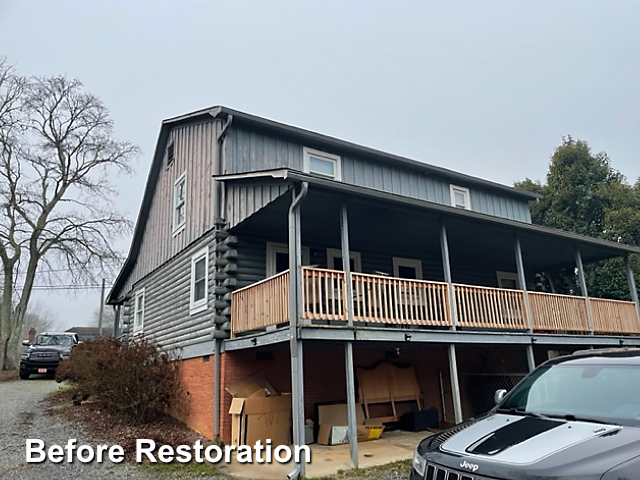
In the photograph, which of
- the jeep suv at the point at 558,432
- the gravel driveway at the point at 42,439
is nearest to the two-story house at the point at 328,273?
the gravel driveway at the point at 42,439

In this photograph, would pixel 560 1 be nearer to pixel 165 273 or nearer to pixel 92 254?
A: pixel 165 273

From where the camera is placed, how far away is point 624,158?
26906 millimetres

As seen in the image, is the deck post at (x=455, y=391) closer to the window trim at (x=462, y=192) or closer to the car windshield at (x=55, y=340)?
the window trim at (x=462, y=192)

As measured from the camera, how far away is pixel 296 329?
25.2ft

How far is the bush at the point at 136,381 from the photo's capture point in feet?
34.6

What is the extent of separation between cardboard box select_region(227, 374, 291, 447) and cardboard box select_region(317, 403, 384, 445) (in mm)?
785

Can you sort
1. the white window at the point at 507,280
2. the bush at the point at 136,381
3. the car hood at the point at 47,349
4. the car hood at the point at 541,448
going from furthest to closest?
the car hood at the point at 47,349
the white window at the point at 507,280
the bush at the point at 136,381
the car hood at the point at 541,448

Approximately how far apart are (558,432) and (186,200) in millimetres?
11412

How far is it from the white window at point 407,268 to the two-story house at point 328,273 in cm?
4

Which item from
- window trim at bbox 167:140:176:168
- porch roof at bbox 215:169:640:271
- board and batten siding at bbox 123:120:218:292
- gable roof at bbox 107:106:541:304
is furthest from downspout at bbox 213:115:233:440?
window trim at bbox 167:140:176:168

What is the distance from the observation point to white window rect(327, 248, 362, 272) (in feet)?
39.3

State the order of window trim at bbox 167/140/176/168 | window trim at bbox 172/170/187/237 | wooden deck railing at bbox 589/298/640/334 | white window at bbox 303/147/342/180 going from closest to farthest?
wooden deck railing at bbox 589/298/640/334, white window at bbox 303/147/342/180, window trim at bbox 172/170/187/237, window trim at bbox 167/140/176/168

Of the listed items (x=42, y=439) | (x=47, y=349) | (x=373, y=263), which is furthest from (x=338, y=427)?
(x=47, y=349)

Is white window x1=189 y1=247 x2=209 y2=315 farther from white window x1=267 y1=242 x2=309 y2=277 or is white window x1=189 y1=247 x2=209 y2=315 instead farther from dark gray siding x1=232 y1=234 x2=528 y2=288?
white window x1=267 y1=242 x2=309 y2=277
